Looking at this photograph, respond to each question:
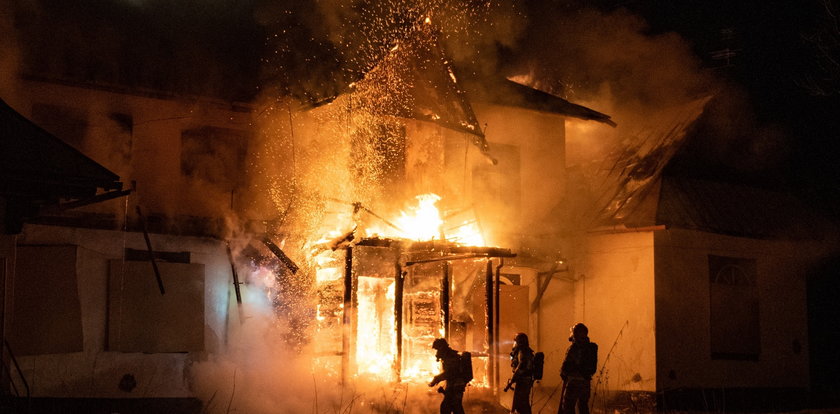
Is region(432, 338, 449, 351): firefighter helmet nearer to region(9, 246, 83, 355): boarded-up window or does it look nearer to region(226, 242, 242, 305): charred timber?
region(226, 242, 242, 305): charred timber

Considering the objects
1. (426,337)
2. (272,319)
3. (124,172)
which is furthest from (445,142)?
(124,172)

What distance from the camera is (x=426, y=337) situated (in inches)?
669

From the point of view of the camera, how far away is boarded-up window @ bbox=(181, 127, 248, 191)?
1617cm

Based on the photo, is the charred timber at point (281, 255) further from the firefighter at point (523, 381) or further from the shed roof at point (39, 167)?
the shed roof at point (39, 167)

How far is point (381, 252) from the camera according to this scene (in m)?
16.5

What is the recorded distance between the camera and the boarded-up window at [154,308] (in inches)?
549

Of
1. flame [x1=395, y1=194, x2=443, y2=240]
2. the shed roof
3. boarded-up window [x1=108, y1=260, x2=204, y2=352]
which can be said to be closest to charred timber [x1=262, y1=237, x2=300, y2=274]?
boarded-up window [x1=108, y1=260, x2=204, y2=352]

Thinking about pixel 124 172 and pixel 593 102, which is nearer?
pixel 124 172

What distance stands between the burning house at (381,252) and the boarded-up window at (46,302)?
0.12 feet

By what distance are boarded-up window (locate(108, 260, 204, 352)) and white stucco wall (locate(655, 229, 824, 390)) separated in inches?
389

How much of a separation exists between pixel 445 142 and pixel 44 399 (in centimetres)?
1009

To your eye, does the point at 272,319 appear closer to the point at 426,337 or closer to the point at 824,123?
the point at 426,337

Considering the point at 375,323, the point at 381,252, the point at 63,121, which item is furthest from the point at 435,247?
the point at 63,121

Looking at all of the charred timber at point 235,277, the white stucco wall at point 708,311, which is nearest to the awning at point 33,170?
the charred timber at point 235,277
